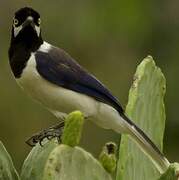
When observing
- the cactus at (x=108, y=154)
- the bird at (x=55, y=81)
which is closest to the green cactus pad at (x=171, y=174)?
the cactus at (x=108, y=154)

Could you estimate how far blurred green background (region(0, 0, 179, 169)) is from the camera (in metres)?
6.25

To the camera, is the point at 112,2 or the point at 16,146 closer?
the point at 16,146

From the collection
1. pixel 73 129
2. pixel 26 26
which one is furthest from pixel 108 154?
pixel 26 26

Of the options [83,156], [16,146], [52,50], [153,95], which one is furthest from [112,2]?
[83,156]

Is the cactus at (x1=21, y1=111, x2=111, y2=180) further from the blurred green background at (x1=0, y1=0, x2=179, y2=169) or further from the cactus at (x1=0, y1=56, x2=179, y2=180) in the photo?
the blurred green background at (x1=0, y1=0, x2=179, y2=169)

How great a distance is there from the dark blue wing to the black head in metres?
0.08

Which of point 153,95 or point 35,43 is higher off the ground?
point 35,43

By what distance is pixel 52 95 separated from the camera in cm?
300

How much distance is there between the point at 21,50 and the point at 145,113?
78cm

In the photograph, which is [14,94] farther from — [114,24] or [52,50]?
[52,50]

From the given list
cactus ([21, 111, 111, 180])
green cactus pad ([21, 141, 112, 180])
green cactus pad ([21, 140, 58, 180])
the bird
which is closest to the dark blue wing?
the bird

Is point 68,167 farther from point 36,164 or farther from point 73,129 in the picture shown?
point 36,164

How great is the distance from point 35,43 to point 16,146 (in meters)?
2.97

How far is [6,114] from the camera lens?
636 centimetres
